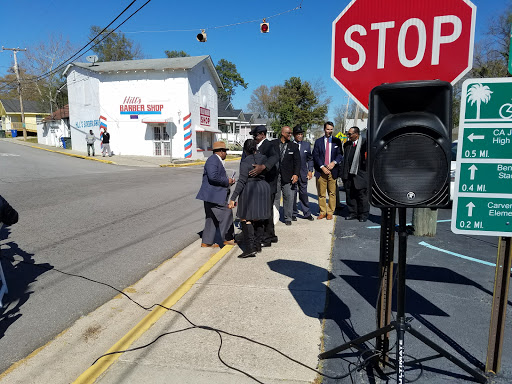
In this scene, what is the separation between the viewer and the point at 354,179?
23.2 ft

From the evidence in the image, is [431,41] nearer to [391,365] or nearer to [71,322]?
[391,365]

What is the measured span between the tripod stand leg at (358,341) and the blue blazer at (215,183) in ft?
10.2

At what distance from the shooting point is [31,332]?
128 inches

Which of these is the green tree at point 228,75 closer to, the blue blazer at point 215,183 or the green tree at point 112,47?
the green tree at point 112,47

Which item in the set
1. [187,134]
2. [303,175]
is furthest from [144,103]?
[303,175]

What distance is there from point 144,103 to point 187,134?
362 centimetres

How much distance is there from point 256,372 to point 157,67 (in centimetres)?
2475

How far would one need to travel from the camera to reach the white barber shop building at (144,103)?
80.6 ft

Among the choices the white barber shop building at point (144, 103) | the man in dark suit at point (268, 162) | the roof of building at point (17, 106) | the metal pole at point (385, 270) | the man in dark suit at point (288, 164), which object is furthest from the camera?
the roof of building at point (17, 106)

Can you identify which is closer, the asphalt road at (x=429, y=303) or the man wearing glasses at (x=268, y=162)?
the asphalt road at (x=429, y=303)

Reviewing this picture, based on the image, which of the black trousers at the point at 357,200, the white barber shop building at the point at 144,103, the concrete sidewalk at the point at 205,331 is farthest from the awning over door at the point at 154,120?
the concrete sidewalk at the point at 205,331

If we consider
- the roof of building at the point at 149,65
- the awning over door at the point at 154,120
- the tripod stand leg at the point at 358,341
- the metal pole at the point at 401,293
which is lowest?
the tripod stand leg at the point at 358,341

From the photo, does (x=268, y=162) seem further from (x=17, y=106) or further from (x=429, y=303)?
(x=17, y=106)

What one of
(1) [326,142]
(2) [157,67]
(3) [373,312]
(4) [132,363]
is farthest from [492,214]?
(2) [157,67]
